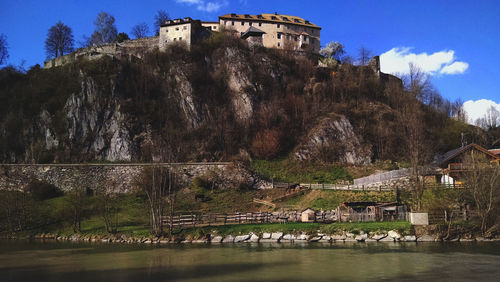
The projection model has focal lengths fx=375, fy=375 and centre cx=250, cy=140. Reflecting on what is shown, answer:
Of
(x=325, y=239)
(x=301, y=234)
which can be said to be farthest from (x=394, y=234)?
(x=301, y=234)

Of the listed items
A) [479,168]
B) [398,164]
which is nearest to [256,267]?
[479,168]

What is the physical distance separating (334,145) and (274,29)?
4615cm

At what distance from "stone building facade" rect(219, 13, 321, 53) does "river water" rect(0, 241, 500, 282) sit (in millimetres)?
76990

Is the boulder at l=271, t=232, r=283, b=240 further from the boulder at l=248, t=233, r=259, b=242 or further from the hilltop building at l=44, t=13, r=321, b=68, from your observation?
the hilltop building at l=44, t=13, r=321, b=68

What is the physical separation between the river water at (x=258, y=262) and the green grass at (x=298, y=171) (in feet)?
97.7

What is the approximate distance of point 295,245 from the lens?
97.7ft

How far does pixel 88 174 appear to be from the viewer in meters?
56.2

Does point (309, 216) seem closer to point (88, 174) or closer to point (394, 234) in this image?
point (394, 234)

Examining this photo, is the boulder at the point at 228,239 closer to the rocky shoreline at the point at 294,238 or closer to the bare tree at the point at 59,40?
the rocky shoreline at the point at 294,238

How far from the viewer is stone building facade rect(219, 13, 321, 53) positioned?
328 ft

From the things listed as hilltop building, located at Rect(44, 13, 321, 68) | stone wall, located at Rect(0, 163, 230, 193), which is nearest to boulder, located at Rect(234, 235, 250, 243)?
stone wall, located at Rect(0, 163, 230, 193)

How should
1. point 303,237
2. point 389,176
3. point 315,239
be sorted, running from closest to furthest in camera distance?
point 315,239 < point 303,237 < point 389,176

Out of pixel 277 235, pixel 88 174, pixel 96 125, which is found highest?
pixel 96 125

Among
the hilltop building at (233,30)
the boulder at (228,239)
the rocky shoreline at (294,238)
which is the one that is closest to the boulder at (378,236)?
the rocky shoreline at (294,238)
